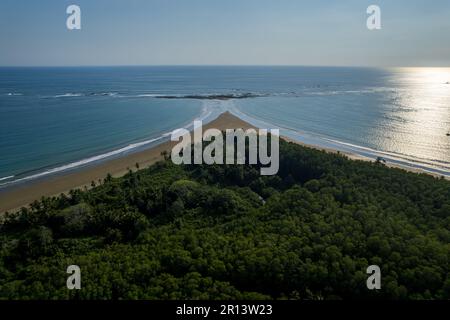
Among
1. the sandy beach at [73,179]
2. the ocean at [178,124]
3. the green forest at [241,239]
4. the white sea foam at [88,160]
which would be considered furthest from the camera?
the ocean at [178,124]

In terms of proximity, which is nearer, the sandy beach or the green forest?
the green forest

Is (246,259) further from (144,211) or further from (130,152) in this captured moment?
(130,152)

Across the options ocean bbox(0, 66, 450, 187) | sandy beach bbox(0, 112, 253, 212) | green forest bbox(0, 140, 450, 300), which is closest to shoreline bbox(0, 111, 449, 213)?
sandy beach bbox(0, 112, 253, 212)

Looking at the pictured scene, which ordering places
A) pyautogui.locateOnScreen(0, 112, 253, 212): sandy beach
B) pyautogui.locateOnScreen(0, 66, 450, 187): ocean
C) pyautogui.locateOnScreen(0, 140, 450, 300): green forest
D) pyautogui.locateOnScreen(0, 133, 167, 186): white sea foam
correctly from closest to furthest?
pyautogui.locateOnScreen(0, 140, 450, 300): green forest → pyautogui.locateOnScreen(0, 112, 253, 212): sandy beach → pyautogui.locateOnScreen(0, 133, 167, 186): white sea foam → pyautogui.locateOnScreen(0, 66, 450, 187): ocean

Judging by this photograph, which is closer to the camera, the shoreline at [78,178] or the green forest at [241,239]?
the green forest at [241,239]

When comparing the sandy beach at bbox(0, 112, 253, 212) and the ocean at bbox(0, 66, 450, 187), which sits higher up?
the ocean at bbox(0, 66, 450, 187)

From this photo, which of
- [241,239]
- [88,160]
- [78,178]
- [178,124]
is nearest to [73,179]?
[78,178]

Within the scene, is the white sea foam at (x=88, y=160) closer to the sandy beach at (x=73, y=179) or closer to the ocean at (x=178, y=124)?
the ocean at (x=178, y=124)

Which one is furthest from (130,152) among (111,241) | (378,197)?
(378,197)

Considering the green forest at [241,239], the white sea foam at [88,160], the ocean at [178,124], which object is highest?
the ocean at [178,124]

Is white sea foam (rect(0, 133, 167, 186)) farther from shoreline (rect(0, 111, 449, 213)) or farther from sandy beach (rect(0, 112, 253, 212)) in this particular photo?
sandy beach (rect(0, 112, 253, 212))

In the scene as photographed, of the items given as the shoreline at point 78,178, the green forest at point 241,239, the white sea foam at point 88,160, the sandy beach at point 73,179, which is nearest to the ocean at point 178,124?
the white sea foam at point 88,160
